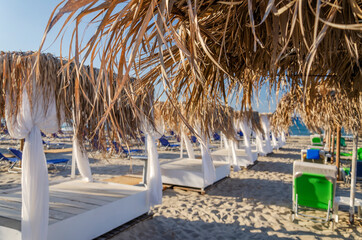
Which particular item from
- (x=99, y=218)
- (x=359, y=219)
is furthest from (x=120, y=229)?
(x=359, y=219)

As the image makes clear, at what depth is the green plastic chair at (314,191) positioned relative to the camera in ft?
14.0

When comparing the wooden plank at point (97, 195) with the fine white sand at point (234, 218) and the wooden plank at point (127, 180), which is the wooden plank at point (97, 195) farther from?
the wooden plank at point (127, 180)

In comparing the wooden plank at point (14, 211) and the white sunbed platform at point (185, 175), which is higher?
the wooden plank at point (14, 211)

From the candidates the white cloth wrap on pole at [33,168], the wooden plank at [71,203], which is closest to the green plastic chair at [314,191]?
the wooden plank at [71,203]

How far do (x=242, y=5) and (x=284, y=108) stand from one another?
407cm

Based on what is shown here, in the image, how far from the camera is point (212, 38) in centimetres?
79

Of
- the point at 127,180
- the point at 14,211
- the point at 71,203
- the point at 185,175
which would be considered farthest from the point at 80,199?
the point at 185,175

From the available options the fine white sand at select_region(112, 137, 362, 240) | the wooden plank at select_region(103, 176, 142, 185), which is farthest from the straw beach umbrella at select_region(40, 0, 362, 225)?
the wooden plank at select_region(103, 176, 142, 185)

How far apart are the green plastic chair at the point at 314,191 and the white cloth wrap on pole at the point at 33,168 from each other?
411cm

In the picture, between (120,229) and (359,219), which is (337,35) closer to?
(120,229)

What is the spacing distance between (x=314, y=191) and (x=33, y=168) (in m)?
Answer: 4.54

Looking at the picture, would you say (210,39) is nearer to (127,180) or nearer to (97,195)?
(97,195)

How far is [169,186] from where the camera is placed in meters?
7.07

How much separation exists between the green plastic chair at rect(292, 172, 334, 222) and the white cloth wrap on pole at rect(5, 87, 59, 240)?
4.11m
